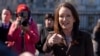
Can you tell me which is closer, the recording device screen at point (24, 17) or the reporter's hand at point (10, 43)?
the recording device screen at point (24, 17)

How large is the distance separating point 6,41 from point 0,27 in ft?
0.81

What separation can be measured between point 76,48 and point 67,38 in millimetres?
118

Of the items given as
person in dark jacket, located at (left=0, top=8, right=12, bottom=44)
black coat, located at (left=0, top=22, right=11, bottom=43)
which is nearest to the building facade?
person in dark jacket, located at (left=0, top=8, right=12, bottom=44)

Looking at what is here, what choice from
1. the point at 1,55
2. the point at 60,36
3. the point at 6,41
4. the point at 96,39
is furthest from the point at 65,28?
the point at 96,39

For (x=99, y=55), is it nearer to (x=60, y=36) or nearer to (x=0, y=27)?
(x=0, y=27)

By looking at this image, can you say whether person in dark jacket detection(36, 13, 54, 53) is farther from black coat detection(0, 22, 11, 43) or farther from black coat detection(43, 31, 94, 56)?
black coat detection(43, 31, 94, 56)

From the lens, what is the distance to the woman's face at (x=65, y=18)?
3.68 meters

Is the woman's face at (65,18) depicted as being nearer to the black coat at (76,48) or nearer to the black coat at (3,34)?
the black coat at (76,48)

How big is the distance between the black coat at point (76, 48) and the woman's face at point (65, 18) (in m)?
0.15

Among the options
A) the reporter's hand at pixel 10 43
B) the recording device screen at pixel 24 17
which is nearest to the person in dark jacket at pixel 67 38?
the recording device screen at pixel 24 17

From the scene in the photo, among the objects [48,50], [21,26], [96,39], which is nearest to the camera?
[48,50]

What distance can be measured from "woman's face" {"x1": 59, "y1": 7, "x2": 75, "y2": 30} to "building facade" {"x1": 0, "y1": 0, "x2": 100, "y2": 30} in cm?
2211

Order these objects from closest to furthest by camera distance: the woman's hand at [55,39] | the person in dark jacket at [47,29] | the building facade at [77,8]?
the woman's hand at [55,39], the person in dark jacket at [47,29], the building facade at [77,8]

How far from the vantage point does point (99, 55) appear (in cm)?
714
